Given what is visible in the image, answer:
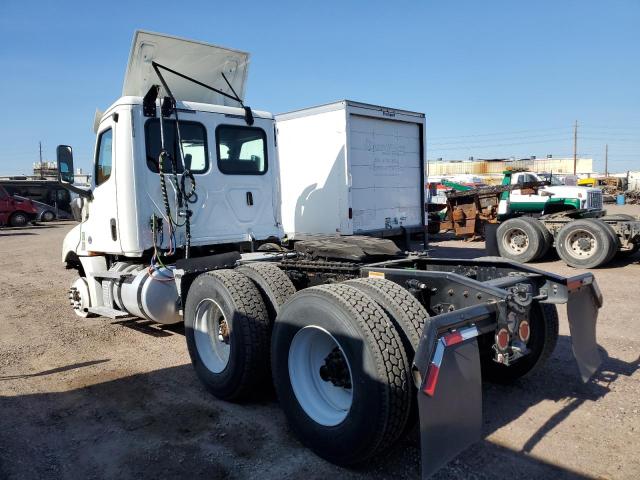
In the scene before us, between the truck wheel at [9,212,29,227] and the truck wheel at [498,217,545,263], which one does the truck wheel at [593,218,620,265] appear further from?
the truck wheel at [9,212,29,227]

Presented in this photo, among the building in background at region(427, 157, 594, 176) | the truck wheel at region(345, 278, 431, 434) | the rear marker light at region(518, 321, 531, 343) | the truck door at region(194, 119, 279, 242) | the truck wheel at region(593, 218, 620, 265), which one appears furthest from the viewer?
the building in background at region(427, 157, 594, 176)

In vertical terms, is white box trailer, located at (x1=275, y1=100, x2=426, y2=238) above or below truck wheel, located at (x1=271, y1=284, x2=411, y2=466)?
above

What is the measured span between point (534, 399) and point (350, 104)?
20.1ft

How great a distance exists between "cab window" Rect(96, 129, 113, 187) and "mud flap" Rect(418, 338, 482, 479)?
4647mm

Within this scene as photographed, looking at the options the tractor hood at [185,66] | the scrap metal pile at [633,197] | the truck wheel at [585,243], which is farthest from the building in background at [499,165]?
the tractor hood at [185,66]

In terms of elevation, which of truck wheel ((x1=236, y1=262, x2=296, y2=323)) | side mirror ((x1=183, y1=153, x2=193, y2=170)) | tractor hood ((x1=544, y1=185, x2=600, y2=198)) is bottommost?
truck wheel ((x1=236, y1=262, x2=296, y2=323))

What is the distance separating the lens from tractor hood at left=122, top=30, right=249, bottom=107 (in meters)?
5.90

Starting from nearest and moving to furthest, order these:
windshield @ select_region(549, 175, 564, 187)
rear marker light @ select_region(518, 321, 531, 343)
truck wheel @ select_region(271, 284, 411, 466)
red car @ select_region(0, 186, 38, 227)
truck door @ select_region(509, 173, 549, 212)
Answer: truck wheel @ select_region(271, 284, 411, 466) → rear marker light @ select_region(518, 321, 531, 343) → truck door @ select_region(509, 173, 549, 212) → windshield @ select_region(549, 175, 564, 187) → red car @ select_region(0, 186, 38, 227)

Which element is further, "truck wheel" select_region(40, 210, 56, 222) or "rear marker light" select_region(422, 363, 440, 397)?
"truck wheel" select_region(40, 210, 56, 222)

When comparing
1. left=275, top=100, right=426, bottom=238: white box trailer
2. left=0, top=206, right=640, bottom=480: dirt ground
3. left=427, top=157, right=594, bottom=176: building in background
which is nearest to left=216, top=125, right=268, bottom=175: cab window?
left=0, top=206, right=640, bottom=480: dirt ground

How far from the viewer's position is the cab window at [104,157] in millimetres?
5946

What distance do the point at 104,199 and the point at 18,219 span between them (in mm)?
27326

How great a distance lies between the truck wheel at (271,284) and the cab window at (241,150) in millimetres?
1993

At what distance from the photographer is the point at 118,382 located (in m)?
5.04
